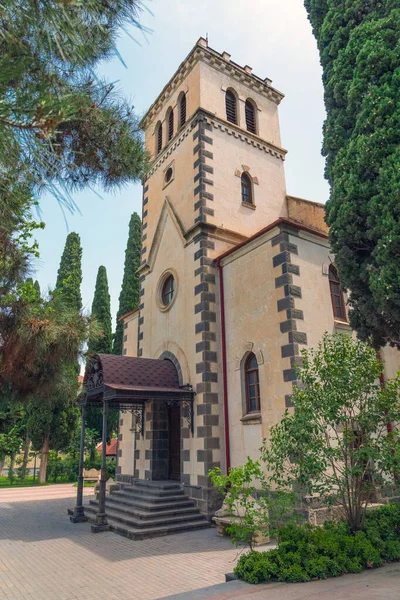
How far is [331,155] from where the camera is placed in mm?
10438

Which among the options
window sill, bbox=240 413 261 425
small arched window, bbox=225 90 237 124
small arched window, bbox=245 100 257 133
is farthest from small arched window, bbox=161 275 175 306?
small arched window, bbox=245 100 257 133

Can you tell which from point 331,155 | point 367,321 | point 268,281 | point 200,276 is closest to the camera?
point 367,321

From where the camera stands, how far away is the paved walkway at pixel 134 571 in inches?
235

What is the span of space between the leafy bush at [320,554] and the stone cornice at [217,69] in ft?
50.3

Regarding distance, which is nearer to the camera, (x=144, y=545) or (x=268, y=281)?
(x=144, y=545)

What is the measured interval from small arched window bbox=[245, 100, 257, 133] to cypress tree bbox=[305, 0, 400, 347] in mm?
7174

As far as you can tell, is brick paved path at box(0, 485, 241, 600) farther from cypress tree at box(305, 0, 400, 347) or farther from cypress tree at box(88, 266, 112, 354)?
cypress tree at box(88, 266, 112, 354)

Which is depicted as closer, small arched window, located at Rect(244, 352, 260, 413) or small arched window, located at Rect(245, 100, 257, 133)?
small arched window, located at Rect(244, 352, 260, 413)

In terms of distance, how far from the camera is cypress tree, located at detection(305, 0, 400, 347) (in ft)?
27.1

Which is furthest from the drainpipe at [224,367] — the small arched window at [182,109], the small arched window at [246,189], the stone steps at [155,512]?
the small arched window at [182,109]

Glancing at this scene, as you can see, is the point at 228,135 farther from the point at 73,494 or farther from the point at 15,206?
the point at 73,494

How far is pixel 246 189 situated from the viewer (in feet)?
54.2

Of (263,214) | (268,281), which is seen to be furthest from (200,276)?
(263,214)

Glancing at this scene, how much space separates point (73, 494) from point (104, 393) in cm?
1056
